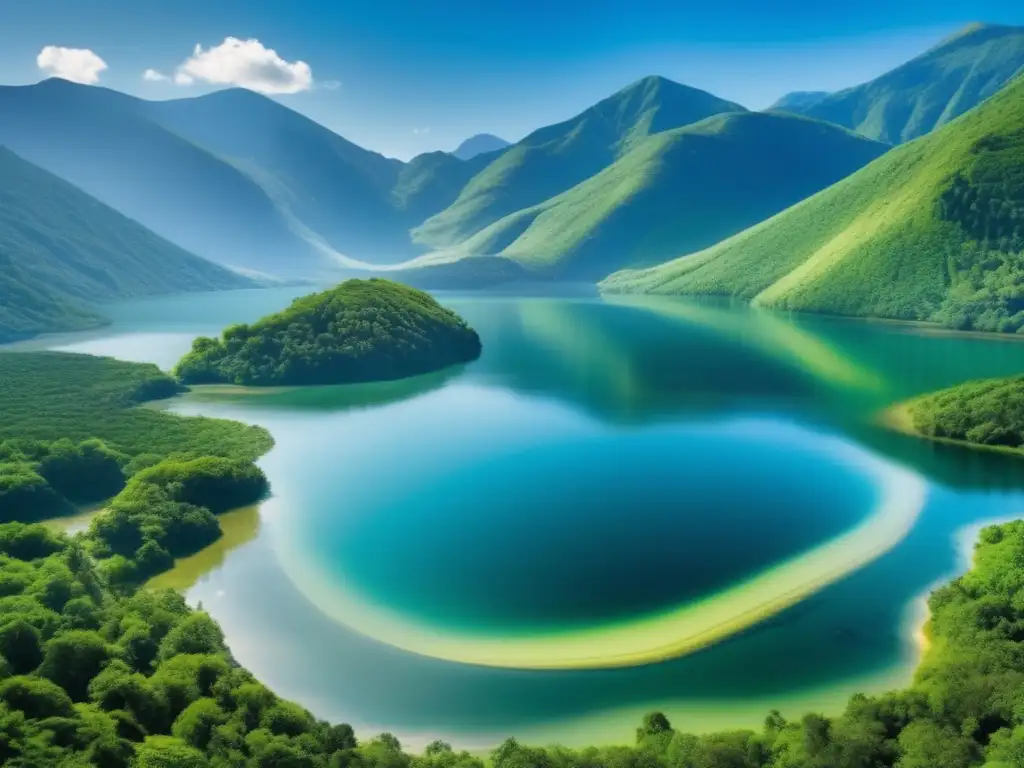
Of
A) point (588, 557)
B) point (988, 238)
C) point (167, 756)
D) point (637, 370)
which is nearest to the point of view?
point (167, 756)

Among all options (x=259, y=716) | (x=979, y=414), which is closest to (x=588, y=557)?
(x=259, y=716)

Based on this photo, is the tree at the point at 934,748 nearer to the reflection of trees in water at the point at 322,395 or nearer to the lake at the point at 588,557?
the lake at the point at 588,557

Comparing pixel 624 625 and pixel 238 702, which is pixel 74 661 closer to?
pixel 238 702

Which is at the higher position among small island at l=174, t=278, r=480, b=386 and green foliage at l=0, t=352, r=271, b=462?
small island at l=174, t=278, r=480, b=386

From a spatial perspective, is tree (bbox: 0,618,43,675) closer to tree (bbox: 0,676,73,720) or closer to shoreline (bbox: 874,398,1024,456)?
tree (bbox: 0,676,73,720)

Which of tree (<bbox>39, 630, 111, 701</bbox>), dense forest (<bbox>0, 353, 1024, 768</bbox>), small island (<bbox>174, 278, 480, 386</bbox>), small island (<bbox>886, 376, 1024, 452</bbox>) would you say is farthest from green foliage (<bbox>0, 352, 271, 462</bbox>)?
small island (<bbox>886, 376, 1024, 452</bbox>)

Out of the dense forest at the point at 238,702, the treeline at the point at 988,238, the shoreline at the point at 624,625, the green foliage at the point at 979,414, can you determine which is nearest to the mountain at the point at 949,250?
the treeline at the point at 988,238

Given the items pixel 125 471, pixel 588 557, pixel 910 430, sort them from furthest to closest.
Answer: pixel 910 430, pixel 125 471, pixel 588 557
